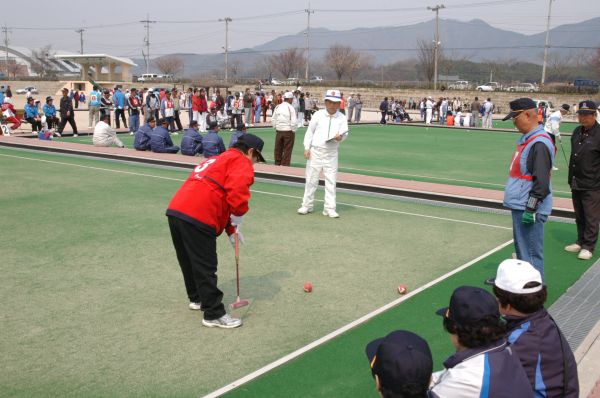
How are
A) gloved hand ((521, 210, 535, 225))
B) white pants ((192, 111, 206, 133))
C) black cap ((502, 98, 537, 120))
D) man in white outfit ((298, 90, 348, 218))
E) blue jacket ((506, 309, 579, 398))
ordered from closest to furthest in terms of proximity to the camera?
blue jacket ((506, 309, 579, 398))
gloved hand ((521, 210, 535, 225))
black cap ((502, 98, 537, 120))
man in white outfit ((298, 90, 348, 218))
white pants ((192, 111, 206, 133))

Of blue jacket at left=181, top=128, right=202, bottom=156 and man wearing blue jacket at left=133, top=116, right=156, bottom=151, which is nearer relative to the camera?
blue jacket at left=181, top=128, right=202, bottom=156

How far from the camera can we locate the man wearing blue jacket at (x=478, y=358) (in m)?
2.81

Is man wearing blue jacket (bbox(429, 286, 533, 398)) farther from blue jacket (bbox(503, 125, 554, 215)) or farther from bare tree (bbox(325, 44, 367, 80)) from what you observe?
bare tree (bbox(325, 44, 367, 80))

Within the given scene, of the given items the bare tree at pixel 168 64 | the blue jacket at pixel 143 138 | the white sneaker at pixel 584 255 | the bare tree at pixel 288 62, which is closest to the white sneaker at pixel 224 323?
the white sneaker at pixel 584 255

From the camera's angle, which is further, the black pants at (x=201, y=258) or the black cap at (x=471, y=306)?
the black pants at (x=201, y=258)

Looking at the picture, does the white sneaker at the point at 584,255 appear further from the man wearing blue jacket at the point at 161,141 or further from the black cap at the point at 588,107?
→ the man wearing blue jacket at the point at 161,141

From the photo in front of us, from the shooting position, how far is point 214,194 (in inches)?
205

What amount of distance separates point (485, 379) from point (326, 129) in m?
7.25

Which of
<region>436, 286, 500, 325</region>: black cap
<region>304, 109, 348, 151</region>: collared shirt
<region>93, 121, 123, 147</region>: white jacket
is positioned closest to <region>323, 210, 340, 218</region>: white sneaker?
<region>304, 109, 348, 151</region>: collared shirt

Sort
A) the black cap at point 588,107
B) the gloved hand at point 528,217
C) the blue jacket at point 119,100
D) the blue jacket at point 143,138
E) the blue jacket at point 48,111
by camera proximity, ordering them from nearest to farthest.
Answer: the gloved hand at point 528,217 < the black cap at point 588,107 < the blue jacket at point 143,138 < the blue jacket at point 48,111 < the blue jacket at point 119,100

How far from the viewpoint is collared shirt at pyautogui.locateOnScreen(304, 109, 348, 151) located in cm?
976

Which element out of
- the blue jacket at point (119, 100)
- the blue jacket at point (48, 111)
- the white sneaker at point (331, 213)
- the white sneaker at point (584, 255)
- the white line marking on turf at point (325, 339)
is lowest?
the white line marking on turf at point (325, 339)

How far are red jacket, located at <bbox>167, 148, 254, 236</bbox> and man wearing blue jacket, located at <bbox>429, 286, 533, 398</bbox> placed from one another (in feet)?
8.26

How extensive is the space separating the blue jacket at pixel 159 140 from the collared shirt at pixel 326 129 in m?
8.56
